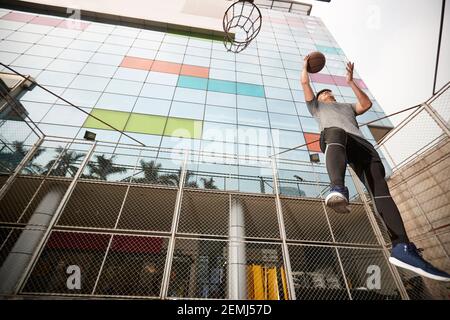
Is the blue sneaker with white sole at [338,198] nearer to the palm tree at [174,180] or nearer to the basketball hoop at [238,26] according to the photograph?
the palm tree at [174,180]

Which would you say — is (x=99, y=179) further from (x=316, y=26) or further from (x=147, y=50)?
(x=316, y=26)

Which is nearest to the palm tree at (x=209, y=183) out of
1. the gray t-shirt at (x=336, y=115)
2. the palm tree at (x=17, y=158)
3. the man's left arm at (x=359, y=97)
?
the palm tree at (x=17, y=158)

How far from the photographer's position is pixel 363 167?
2406mm

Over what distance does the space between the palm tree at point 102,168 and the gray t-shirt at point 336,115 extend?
239 inches

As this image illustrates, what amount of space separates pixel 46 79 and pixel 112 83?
8.97 ft

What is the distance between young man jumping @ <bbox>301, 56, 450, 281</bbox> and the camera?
75.7 inches

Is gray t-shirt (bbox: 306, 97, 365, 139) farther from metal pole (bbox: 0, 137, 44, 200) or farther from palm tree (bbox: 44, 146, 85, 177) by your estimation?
palm tree (bbox: 44, 146, 85, 177)

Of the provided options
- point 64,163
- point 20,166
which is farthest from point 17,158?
point 64,163

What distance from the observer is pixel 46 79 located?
35.7 ft

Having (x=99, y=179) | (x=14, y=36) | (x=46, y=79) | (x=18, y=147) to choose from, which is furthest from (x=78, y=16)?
(x=99, y=179)

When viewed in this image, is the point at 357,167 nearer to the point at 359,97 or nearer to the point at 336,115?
the point at 336,115

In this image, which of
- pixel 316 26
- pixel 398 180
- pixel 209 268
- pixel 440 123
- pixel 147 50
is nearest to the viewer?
pixel 440 123

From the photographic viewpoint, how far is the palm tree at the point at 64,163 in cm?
672

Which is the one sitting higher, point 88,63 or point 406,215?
point 88,63
